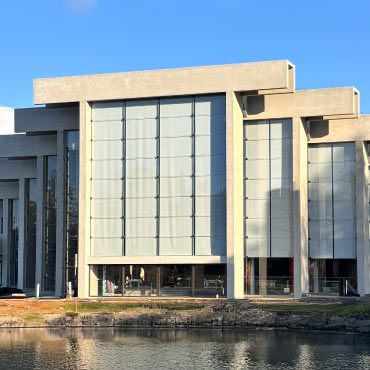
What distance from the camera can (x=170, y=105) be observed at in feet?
179

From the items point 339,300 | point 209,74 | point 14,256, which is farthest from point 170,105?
point 14,256

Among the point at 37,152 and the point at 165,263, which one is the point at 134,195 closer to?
the point at 165,263

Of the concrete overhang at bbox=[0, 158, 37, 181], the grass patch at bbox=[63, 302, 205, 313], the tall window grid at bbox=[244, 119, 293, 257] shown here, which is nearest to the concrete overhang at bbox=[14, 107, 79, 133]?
the concrete overhang at bbox=[0, 158, 37, 181]

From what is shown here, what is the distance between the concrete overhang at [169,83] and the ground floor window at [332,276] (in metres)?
14.2

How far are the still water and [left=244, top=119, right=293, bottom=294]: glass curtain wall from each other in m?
13.7

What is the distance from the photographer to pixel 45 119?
5997 centimetres

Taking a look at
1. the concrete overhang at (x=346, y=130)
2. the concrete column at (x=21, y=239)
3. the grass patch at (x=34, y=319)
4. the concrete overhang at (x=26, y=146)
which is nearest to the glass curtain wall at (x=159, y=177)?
the concrete overhang at (x=26, y=146)

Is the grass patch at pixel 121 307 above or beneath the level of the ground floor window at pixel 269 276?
beneath

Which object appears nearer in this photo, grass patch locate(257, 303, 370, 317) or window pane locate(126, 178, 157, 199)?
grass patch locate(257, 303, 370, 317)

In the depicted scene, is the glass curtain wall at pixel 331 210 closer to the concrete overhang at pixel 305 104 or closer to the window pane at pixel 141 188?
the concrete overhang at pixel 305 104

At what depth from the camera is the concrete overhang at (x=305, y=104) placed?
55.2 meters

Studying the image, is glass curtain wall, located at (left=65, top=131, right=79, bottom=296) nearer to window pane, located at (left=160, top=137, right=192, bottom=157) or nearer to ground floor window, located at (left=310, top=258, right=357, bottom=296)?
window pane, located at (left=160, top=137, right=192, bottom=157)

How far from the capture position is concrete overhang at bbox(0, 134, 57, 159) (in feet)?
206

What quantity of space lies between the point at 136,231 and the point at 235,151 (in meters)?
9.35
